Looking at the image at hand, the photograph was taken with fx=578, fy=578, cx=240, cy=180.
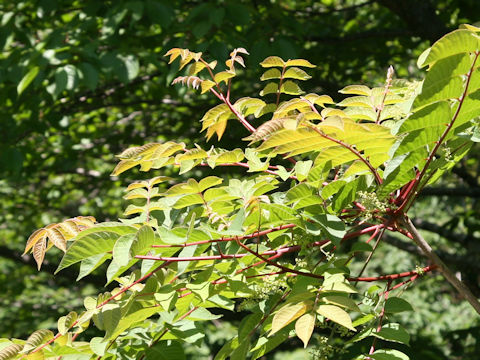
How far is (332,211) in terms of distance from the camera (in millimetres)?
Answer: 1262

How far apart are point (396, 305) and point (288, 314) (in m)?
0.39

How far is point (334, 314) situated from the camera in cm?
101

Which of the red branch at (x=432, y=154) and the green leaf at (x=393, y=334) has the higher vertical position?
the red branch at (x=432, y=154)

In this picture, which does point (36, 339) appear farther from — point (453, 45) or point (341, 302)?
point (453, 45)

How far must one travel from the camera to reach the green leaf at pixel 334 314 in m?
0.99

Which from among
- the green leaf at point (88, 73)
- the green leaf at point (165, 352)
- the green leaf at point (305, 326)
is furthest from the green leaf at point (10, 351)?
the green leaf at point (88, 73)

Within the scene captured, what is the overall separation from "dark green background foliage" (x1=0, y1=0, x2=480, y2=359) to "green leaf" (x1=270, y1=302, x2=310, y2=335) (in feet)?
4.05

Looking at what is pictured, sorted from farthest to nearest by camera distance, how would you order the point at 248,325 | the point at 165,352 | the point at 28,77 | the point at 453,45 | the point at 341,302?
the point at 28,77, the point at 165,352, the point at 248,325, the point at 341,302, the point at 453,45

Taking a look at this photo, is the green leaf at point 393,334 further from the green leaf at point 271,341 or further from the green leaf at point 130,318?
the green leaf at point 130,318

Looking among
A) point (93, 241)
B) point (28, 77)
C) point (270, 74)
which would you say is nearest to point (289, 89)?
point (270, 74)

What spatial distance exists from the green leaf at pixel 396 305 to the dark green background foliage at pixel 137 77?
2.92ft

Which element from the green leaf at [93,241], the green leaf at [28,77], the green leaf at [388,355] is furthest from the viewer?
the green leaf at [28,77]

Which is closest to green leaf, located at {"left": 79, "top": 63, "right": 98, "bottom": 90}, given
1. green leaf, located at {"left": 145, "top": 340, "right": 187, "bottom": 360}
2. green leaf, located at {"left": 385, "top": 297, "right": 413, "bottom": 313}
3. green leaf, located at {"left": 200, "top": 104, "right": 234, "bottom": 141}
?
green leaf, located at {"left": 200, "top": 104, "right": 234, "bottom": 141}

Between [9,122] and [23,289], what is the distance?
8.06 ft
